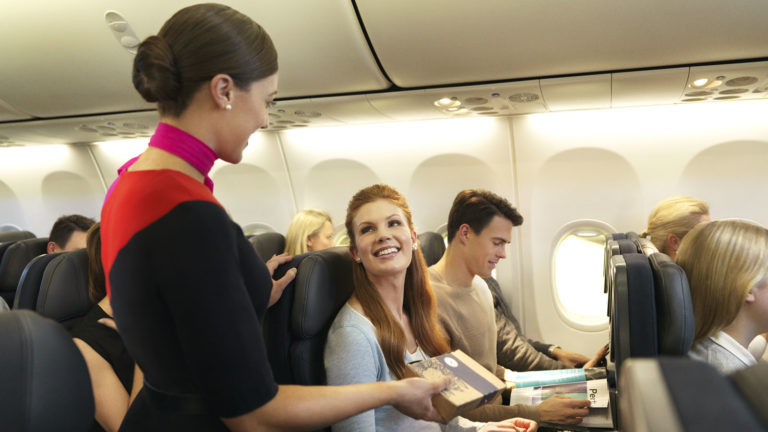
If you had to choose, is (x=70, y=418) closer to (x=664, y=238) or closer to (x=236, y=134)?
(x=236, y=134)

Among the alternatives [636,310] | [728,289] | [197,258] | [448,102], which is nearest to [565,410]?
[636,310]

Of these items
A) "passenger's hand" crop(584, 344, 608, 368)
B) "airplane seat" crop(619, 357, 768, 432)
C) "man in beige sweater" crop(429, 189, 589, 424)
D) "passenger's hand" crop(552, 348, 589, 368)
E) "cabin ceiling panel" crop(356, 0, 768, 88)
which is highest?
"cabin ceiling panel" crop(356, 0, 768, 88)

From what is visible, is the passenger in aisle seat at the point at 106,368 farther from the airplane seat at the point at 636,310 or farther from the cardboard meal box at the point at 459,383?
the airplane seat at the point at 636,310

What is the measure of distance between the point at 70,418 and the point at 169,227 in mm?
428

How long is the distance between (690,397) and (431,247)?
12.0 ft

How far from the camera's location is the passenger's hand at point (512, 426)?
2189 mm

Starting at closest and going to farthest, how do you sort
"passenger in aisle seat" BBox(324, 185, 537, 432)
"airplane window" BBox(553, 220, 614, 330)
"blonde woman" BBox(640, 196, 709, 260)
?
"passenger in aisle seat" BBox(324, 185, 537, 432) < "blonde woman" BBox(640, 196, 709, 260) < "airplane window" BBox(553, 220, 614, 330)

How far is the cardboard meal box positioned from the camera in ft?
4.84

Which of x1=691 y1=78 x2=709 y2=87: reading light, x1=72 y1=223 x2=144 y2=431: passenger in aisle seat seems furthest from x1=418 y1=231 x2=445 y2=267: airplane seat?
x1=72 y1=223 x2=144 y2=431: passenger in aisle seat

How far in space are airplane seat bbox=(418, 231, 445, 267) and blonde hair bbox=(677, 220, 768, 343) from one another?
2121 millimetres

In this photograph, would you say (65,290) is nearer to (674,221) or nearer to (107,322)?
(107,322)

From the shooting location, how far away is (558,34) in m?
→ 2.85

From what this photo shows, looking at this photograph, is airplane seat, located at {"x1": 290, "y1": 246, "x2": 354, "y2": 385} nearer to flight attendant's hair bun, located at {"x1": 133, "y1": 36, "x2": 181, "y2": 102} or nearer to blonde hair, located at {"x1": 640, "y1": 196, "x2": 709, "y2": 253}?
flight attendant's hair bun, located at {"x1": 133, "y1": 36, "x2": 181, "y2": 102}

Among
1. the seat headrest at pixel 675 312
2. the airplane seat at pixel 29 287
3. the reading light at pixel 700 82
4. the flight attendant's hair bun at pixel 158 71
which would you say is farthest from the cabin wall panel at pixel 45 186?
the seat headrest at pixel 675 312
